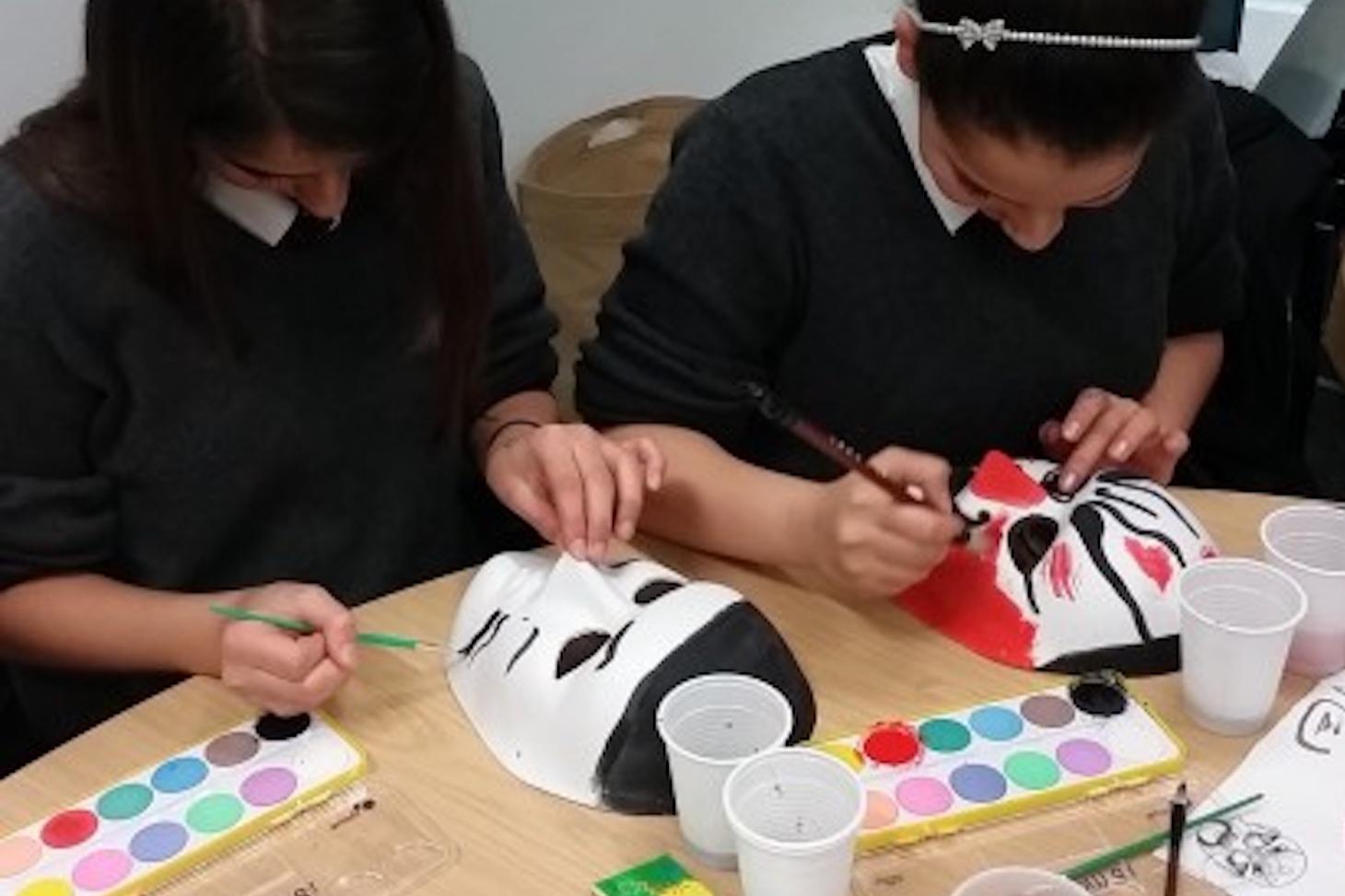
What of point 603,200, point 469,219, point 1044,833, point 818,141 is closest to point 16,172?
point 469,219

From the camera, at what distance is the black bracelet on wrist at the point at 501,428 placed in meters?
1.30

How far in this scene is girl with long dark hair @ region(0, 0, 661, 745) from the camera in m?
1.03

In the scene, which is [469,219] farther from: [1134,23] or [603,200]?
[603,200]

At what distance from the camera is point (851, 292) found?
4.25ft

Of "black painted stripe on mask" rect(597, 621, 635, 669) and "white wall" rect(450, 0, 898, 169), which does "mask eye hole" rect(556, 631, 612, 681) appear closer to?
"black painted stripe on mask" rect(597, 621, 635, 669)

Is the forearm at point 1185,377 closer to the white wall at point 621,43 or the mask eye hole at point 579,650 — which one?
the mask eye hole at point 579,650

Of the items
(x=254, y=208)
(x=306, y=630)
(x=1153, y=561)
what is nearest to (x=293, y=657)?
(x=306, y=630)

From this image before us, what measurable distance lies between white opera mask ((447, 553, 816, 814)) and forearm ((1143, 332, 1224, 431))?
1.77 ft

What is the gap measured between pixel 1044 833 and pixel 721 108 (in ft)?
1.97

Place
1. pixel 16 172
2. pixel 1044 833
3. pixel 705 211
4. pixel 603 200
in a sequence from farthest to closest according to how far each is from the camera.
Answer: pixel 603 200 → pixel 705 211 → pixel 16 172 → pixel 1044 833

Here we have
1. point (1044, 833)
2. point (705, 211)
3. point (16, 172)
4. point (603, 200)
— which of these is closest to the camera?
point (1044, 833)

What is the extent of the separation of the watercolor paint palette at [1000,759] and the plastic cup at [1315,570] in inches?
4.6

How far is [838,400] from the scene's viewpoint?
52.9 inches

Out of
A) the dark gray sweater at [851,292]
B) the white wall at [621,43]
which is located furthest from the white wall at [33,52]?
the dark gray sweater at [851,292]
